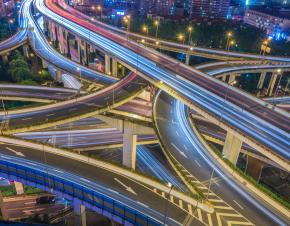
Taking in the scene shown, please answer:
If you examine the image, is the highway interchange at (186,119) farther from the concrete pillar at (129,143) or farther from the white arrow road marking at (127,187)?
the concrete pillar at (129,143)

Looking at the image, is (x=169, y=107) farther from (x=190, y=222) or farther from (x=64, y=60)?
(x=64, y=60)

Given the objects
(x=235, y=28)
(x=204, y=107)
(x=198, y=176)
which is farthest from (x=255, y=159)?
(x=235, y=28)

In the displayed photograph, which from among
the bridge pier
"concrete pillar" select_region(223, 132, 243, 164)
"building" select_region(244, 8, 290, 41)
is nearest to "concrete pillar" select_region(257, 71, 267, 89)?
"concrete pillar" select_region(223, 132, 243, 164)

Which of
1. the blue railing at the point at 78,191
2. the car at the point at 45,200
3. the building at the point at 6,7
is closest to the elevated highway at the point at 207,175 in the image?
the blue railing at the point at 78,191

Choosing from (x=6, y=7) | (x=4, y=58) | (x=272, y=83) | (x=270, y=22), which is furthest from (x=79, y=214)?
(x=270, y=22)

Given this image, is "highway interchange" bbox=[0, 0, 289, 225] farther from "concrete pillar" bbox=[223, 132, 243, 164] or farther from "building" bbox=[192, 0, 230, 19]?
"building" bbox=[192, 0, 230, 19]
